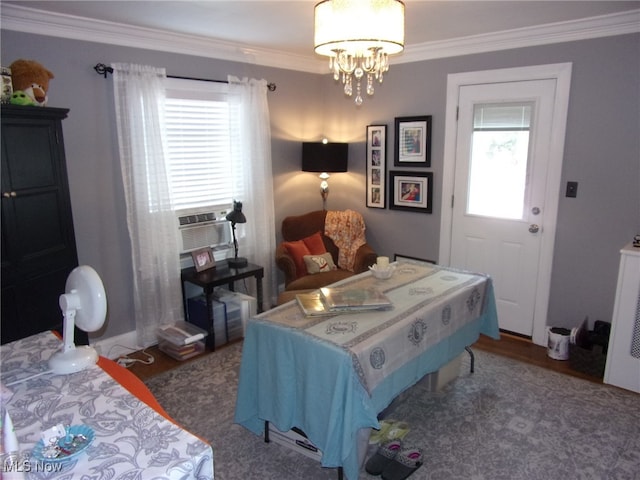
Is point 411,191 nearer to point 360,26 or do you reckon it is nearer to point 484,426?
point 484,426

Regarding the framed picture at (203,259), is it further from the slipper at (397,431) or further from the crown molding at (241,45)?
the slipper at (397,431)

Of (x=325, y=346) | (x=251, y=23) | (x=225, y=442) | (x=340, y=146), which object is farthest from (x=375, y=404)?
(x=340, y=146)

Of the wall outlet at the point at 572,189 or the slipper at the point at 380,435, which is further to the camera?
the wall outlet at the point at 572,189

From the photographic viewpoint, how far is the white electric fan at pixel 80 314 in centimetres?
155

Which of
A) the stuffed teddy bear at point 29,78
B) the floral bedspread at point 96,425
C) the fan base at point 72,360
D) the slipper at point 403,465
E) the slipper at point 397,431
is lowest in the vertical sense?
the slipper at point 403,465

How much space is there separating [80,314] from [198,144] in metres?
2.52

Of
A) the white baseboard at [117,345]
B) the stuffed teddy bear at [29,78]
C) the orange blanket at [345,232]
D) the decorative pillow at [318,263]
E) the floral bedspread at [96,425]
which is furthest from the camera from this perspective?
the orange blanket at [345,232]

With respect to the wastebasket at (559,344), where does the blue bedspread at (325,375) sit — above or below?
above

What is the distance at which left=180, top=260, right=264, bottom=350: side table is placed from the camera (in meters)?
3.63

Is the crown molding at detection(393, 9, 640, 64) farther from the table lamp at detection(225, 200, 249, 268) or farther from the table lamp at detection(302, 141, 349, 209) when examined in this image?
the table lamp at detection(225, 200, 249, 268)

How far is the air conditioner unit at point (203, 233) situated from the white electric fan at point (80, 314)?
7.58 feet

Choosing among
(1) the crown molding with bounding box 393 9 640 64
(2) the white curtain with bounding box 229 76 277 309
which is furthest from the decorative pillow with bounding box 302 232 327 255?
(1) the crown molding with bounding box 393 9 640 64

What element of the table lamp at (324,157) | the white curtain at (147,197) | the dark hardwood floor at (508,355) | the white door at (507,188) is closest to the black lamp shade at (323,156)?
the table lamp at (324,157)

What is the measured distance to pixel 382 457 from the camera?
93.6 inches
